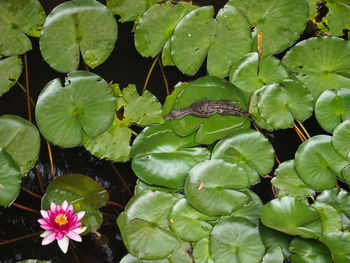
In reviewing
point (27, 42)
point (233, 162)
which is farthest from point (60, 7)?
point (233, 162)

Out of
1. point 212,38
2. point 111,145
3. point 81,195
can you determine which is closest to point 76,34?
point 111,145

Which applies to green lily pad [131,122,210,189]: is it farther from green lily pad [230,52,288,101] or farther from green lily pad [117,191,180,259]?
green lily pad [230,52,288,101]

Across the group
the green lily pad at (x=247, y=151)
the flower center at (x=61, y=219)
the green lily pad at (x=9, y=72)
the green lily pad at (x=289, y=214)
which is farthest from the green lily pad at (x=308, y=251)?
the green lily pad at (x=9, y=72)

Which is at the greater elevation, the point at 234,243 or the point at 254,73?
the point at 254,73

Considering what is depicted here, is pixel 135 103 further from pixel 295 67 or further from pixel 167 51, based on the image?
pixel 295 67

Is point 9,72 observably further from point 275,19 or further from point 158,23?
point 275,19

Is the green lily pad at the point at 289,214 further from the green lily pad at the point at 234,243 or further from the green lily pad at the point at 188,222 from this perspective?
the green lily pad at the point at 188,222

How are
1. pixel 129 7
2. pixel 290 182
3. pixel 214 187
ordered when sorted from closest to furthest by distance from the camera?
pixel 214 187 < pixel 290 182 < pixel 129 7
